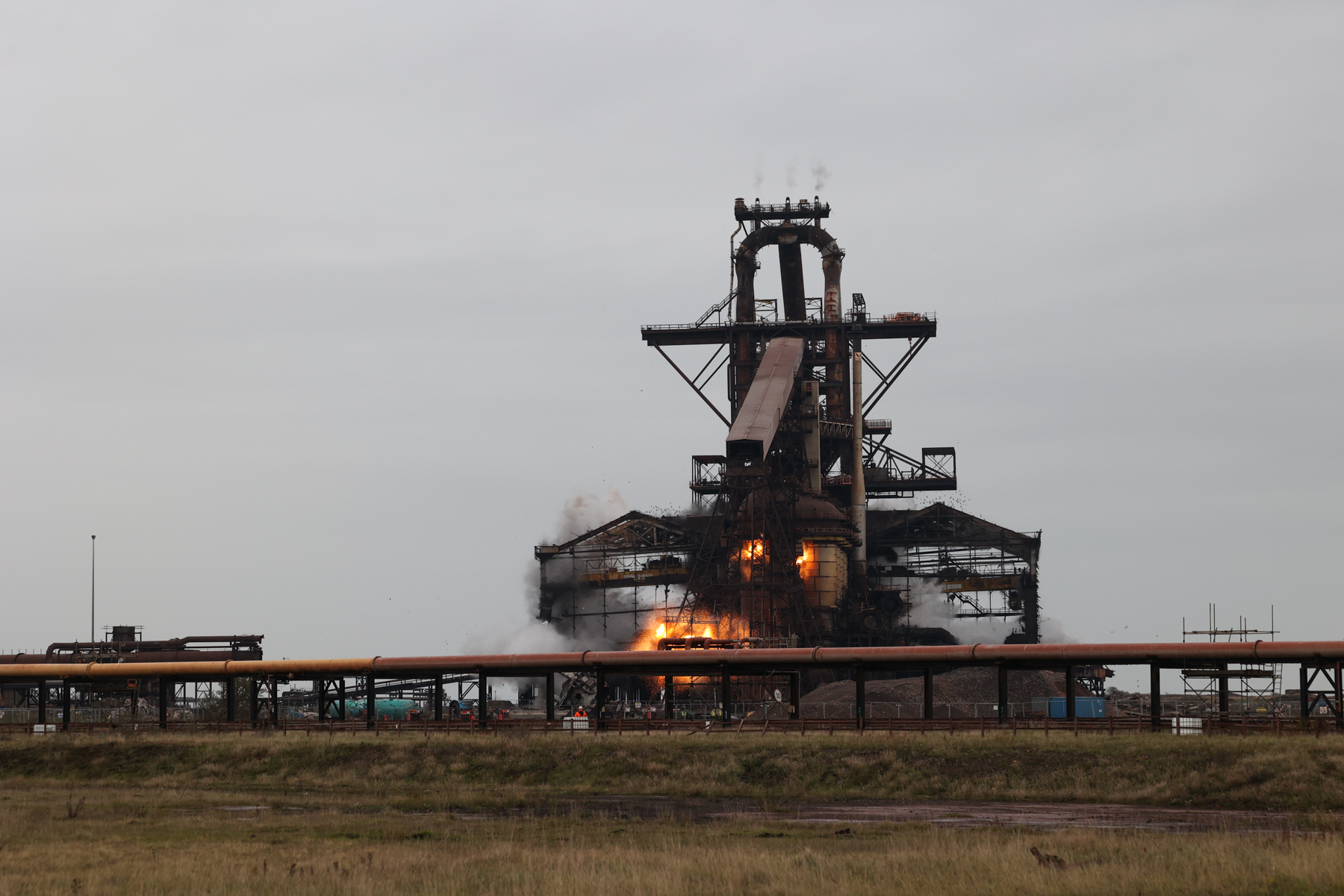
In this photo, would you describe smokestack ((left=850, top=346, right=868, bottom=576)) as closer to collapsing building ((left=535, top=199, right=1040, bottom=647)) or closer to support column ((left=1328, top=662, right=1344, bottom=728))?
collapsing building ((left=535, top=199, right=1040, bottom=647))

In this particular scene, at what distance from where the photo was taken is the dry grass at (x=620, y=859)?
2150 centimetres

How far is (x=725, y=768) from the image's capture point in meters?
44.5

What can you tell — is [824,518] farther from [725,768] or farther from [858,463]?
[725,768]

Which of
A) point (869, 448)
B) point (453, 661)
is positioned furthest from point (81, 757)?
point (869, 448)

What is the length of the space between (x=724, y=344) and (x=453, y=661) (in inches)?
1930

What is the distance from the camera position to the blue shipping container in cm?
7600

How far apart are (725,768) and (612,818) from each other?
11204mm

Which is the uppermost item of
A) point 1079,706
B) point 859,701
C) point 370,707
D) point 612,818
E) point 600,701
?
point 859,701

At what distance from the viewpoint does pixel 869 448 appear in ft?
364

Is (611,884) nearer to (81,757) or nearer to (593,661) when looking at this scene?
(593,661)

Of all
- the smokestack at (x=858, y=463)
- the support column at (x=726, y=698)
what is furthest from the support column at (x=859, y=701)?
Answer: the smokestack at (x=858, y=463)

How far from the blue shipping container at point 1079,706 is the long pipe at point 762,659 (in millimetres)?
19652

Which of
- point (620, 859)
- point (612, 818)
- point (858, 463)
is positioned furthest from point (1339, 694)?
point (858, 463)

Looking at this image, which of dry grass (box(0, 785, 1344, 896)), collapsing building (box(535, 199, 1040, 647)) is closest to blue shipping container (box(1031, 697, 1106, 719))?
collapsing building (box(535, 199, 1040, 647))
